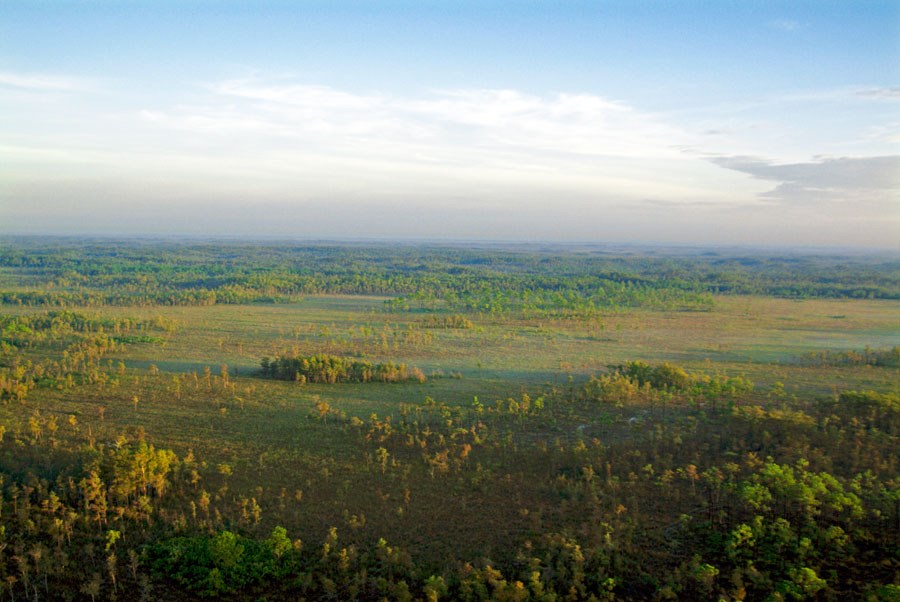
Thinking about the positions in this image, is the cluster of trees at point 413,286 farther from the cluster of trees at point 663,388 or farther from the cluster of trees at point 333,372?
the cluster of trees at point 333,372

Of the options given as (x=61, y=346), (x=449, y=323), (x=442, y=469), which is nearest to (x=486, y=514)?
(x=442, y=469)

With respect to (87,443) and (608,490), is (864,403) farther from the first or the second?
(87,443)

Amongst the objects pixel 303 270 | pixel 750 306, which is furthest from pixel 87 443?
pixel 303 270

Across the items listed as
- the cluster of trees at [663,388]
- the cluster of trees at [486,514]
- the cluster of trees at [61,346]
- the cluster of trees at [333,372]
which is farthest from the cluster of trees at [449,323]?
the cluster of trees at [486,514]

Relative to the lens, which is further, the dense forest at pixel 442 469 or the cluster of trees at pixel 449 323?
the cluster of trees at pixel 449 323

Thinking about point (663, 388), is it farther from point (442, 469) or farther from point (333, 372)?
point (333, 372)

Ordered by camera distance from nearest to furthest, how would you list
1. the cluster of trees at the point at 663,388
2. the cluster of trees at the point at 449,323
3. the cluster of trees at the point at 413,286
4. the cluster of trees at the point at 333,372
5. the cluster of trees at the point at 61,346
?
1. the cluster of trees at the point at 663,388
2. the cluster of trees at the point at 61,346
3. the cluster of trees at the point at 333,372
4. the cluster of trees at the point at 449,323
5. the cluster of trees at the point at 413,286
